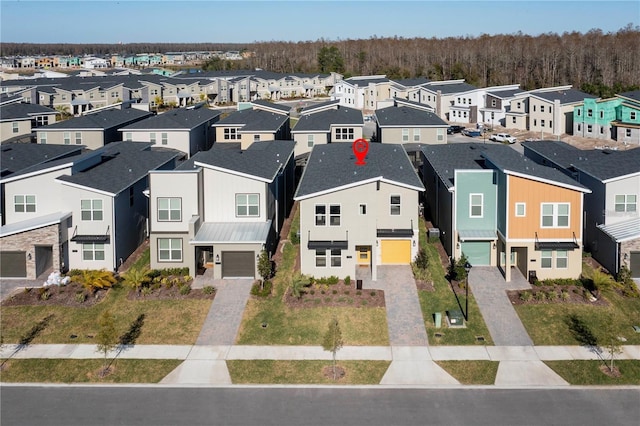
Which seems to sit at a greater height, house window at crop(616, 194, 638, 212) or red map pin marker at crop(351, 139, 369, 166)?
red map pin marker at crop(351, 139, 369, 166)

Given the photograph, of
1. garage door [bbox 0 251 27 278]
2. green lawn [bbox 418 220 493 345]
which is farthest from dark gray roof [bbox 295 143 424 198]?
garage door [bbox 0 251 27 278]

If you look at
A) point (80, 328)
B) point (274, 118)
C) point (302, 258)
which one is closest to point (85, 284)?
point (80, 328)

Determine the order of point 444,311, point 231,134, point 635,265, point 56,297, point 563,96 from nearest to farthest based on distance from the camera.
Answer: point 444,311 < point 56,297 < point 635,265 < point 231,134 < point 563,96

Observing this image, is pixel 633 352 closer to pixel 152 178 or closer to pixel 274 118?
pixel 152 178

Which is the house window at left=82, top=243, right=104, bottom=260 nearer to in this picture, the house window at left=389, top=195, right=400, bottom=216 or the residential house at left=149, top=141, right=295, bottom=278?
the residential house at left=149, top=141, right=295, bottom=278

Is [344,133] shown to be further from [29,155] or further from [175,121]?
[29,155]

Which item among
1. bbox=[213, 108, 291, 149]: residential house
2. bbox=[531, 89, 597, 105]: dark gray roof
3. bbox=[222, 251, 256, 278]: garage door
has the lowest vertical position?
bbox=[222, 251, 256, 278]: garage door

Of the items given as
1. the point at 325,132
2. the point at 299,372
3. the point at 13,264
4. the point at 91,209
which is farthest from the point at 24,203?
the point at 325,132

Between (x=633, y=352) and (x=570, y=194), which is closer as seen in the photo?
(x=633, y=352)
